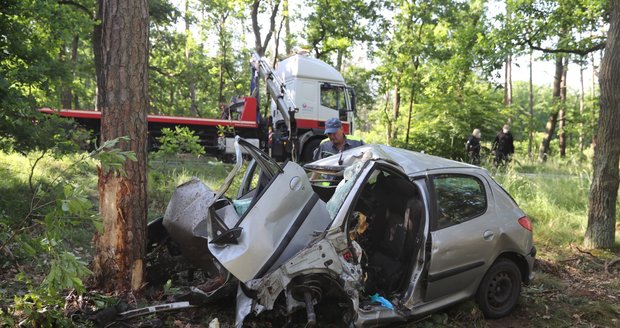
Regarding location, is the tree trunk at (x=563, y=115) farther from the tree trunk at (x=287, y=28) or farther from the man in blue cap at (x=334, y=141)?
the man in blue cap at (x=334, y=141)

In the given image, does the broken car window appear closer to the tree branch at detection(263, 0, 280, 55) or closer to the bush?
the bush

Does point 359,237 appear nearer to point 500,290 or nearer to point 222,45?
point 500,290

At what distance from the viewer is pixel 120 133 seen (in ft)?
12.9

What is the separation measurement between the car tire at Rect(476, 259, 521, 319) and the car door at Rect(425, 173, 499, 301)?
167 mm

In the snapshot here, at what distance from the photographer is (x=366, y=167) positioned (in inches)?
143

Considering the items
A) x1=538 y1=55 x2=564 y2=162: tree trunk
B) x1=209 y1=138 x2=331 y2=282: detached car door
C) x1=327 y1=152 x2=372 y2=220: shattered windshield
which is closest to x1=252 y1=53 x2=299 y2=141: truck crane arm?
x1=327 y1=152 x2=372 y2=220: shattered windshield

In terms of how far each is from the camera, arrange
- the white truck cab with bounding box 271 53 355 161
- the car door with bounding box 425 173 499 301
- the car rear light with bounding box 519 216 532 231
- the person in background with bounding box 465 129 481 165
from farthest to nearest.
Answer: the person in background with bounding box 465 129 481 165 < the white truck cab with bounding box 271 53 355 161 < the car rear light with bounding box 519 216 532 231 < the car door with bounding box 425 173 499 301

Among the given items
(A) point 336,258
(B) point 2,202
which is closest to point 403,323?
(A) point 336,258

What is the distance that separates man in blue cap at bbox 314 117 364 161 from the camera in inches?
227

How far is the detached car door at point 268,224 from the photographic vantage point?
310cm

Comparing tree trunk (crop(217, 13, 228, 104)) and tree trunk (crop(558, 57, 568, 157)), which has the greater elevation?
tree trunk (crop(217, 13, 228, 104))

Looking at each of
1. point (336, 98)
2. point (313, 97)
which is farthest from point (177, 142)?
point (336, 98)

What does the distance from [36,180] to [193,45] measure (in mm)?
21222

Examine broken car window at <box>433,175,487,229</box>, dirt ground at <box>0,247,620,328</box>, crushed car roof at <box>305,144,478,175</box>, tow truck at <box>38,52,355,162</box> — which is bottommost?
dirt ground at <box>0,247,620,328</box>
